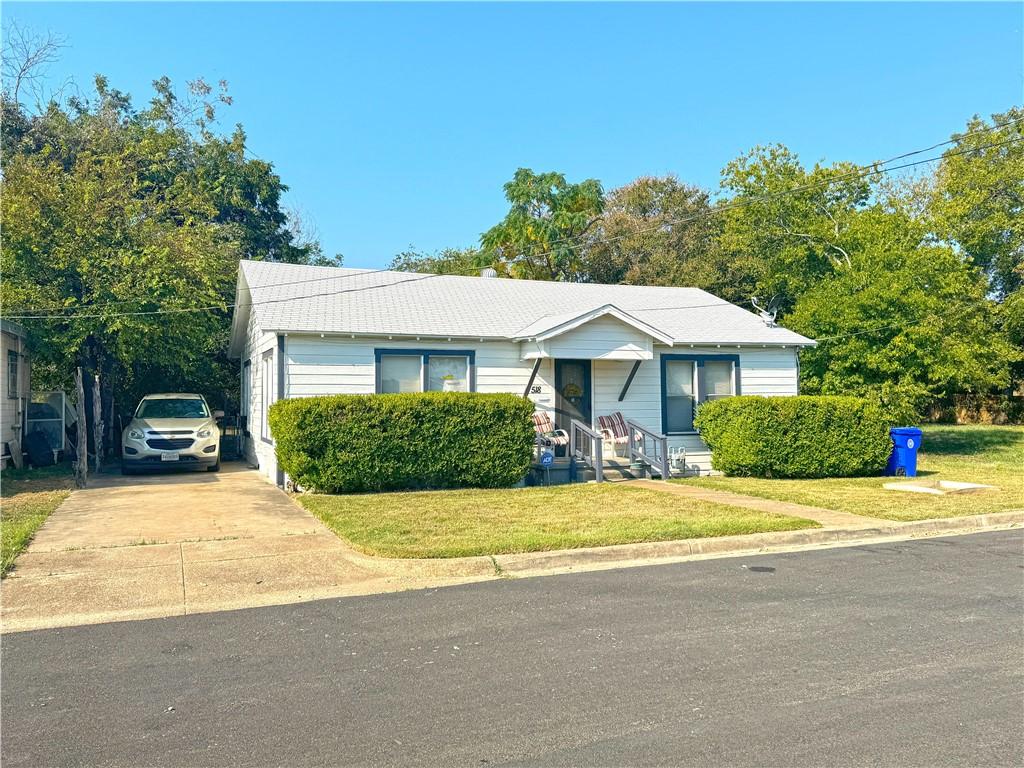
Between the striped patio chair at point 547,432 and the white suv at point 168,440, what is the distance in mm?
7258

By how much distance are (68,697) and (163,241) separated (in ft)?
56.4

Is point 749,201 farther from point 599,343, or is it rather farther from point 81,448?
point 81,448

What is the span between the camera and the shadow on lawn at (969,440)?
23828 mm

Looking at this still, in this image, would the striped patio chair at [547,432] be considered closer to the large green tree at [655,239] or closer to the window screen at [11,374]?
the window screen at [11,374]

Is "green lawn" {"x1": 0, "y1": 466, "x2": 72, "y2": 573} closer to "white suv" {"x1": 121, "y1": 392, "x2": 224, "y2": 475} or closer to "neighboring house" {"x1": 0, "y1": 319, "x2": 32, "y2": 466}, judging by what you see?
"neighboring house" {"x1": 0, "y1": 319, "x2": 32, "y2": 466}

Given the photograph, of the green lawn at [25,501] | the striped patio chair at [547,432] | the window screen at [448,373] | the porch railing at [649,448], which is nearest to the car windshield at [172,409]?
the green lawn at [25,501]

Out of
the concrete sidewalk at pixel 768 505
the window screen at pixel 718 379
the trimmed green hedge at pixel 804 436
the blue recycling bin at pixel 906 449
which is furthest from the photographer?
the window screen at pixel 718 379

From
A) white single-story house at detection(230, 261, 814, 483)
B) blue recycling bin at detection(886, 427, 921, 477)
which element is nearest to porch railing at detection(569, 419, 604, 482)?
white single-story house at detection(230, 261, 814, 483)

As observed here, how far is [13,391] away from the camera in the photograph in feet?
58.7

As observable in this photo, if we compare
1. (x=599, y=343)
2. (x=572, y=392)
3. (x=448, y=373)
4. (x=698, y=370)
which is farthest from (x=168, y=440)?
(x=698, y=370)

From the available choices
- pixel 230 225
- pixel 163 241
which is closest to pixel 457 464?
pixel 163 241

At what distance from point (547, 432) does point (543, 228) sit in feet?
66.1

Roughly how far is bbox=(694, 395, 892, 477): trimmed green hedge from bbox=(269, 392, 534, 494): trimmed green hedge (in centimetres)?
448

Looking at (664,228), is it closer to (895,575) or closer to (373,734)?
(895,575)
